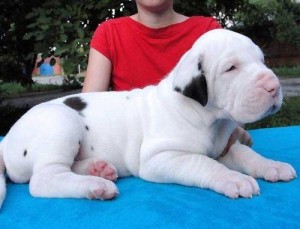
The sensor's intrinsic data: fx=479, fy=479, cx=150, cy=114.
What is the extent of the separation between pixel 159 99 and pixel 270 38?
10.7 meters

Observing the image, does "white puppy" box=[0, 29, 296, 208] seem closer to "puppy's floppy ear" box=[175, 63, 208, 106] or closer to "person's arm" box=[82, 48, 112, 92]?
"puppy's floppy ear" box=[175, 63, 208, 106]

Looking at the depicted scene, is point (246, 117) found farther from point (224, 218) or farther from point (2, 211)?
point (2, 211)

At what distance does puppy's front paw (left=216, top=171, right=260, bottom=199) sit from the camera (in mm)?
1960

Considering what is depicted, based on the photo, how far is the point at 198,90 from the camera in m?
2.14

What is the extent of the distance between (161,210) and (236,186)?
0.34m

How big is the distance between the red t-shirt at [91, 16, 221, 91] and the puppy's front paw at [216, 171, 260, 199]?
5.40 feet

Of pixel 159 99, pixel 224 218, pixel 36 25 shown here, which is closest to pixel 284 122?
pixel 36 25

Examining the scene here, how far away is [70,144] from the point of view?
2.21m

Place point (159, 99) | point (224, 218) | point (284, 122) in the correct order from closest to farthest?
point (224, 218) → point (159, 99) → point (284, 122)

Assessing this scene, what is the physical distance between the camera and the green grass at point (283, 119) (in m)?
6.33

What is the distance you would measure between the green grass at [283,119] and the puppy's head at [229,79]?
4021 millimetres

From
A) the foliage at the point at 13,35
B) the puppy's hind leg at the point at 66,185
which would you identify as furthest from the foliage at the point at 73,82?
the puppy's hind leg at the point at 66,185

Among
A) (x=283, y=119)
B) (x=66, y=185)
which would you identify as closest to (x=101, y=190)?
(x=66, y=185)

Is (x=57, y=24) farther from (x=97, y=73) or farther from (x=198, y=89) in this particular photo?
(x=198, y=89)
